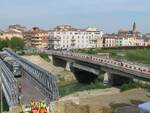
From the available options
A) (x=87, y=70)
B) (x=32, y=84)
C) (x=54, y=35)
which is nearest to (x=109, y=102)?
(x=32, y=84)

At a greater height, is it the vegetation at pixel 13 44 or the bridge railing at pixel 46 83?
the bridge railing at pixel 46 83

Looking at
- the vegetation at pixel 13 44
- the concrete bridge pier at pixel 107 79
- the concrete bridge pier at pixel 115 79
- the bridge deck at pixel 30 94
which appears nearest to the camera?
the bridge deck at pixel 30 94

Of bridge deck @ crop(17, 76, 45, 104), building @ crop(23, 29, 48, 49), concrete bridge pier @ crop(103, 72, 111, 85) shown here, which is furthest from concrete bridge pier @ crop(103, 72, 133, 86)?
building @ crop(23, 29, 48, 49)

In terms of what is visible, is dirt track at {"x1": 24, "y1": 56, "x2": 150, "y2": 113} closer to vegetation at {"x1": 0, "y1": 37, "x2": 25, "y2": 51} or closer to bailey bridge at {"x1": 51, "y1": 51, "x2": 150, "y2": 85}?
bailey bridge at {"x1": 51, "y1": 51, "x2": 150, "y2": 85}

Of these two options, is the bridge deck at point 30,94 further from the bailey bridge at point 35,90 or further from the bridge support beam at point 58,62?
the bridge support beam at point 58,62

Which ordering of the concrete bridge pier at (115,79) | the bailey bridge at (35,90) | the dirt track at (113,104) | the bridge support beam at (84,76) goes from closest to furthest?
the bailey bridge at (35,90) → the dirt track at (113,104) → the concrete bridge pier at (115,79) → the bridge support beam at (84,76)

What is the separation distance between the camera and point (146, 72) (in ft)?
169

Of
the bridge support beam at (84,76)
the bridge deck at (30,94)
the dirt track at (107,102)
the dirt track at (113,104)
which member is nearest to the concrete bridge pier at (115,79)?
the dirt track at (107,102)

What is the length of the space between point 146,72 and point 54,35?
140646mm

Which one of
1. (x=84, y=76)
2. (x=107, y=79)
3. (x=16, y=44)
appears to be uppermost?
(x=107, y=79)

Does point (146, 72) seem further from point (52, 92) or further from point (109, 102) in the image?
point (52, 92)

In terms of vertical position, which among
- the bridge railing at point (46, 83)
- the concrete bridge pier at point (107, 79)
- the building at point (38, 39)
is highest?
the bridge railing at point (46, 83)

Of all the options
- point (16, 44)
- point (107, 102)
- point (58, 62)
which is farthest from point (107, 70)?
point (16, 44)

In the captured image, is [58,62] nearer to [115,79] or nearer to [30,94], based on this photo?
[115,79]
